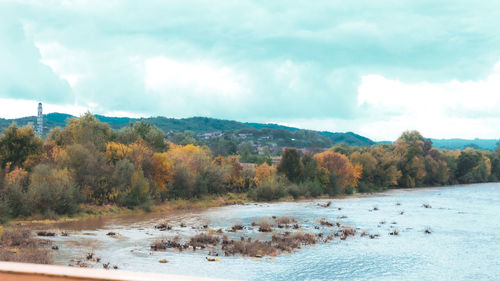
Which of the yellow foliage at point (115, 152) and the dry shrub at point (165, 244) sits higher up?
the yellow foliage at point (115, 152)

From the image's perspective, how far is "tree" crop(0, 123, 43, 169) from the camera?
42125mm

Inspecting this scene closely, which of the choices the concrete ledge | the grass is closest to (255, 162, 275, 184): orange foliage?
the grass

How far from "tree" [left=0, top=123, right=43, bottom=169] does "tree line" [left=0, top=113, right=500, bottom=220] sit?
0.08 metres

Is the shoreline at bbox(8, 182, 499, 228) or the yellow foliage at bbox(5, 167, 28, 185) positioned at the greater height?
the yellow foliage at bbox(5, 167, 28, 185)

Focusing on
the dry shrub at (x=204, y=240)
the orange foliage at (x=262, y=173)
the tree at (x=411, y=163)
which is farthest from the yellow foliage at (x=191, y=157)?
the tree at (x=411, y=163)

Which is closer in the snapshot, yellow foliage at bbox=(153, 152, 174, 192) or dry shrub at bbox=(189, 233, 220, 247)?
dry shrub at bbox=(189, 233, 220, 247)

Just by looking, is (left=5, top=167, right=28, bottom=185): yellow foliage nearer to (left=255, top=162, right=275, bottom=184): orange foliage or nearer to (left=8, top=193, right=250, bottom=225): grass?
(left=8, top=193, right=250, bottom=225): grass

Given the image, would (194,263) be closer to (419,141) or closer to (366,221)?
(366,221)

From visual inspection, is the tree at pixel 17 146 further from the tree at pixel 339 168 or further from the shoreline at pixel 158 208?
the tree at pixel 339 168

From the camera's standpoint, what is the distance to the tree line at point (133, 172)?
37781 millimetres

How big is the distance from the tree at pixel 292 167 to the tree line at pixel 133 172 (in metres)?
0.16

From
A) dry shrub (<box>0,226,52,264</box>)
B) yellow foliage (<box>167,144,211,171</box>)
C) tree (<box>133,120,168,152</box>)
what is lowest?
dry shrub (<box>0,226,52,264</box>)

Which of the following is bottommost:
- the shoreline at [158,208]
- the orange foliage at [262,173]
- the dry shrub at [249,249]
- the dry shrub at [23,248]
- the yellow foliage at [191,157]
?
the shoreline at [158,208]

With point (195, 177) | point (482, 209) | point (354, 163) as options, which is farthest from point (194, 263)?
point (354, 163)
